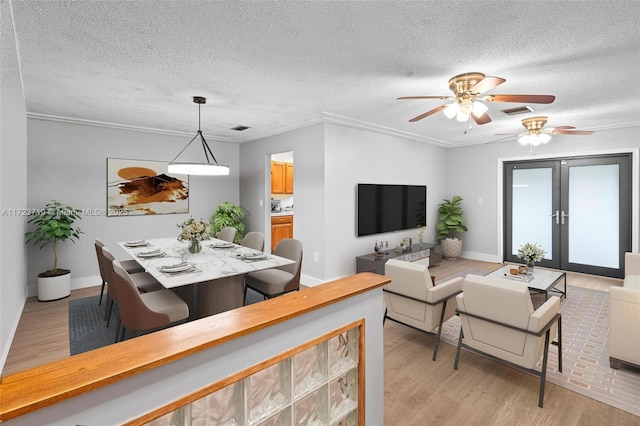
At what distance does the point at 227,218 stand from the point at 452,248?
14.9 ft

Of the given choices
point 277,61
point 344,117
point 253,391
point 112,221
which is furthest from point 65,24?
point 112,221

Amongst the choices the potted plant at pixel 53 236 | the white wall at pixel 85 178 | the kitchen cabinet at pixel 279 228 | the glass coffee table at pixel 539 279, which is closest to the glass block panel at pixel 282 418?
the glass coffee table at pixel 539 279

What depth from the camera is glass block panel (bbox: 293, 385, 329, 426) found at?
48.0 inches

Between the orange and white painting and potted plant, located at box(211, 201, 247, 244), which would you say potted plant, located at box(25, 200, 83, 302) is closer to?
the orange and white painting

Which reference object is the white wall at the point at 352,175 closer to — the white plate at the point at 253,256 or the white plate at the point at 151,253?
the white plate at the point at 253,256

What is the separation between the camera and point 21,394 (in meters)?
0.68

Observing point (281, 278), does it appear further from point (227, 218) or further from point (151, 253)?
point (227, 218)

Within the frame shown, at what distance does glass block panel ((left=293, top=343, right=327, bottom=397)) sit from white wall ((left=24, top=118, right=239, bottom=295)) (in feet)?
15.8

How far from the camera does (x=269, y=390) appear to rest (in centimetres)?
114

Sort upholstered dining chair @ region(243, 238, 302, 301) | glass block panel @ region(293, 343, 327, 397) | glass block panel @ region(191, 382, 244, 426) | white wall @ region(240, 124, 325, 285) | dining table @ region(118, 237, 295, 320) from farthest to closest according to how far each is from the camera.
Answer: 1. white wall @ region(240, 124, 325, 285)
2. upholstered dining chair @ region(243, 238, 302, 301)
3. dining table @ region(118, 237, 295, 320)
4. glass block panel @ region(293, 343, 327, 397)
5. glass block panel @ region(191, 382, 244, 426)

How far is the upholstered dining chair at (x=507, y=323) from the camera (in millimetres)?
2166

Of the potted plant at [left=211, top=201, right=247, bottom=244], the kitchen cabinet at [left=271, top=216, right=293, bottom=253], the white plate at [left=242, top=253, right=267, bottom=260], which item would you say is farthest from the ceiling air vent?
the potted plant at [left=211, top=201, right=247, bottom=244]

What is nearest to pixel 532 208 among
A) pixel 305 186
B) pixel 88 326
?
pixel 305 186

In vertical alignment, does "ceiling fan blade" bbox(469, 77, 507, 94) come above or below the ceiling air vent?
below
